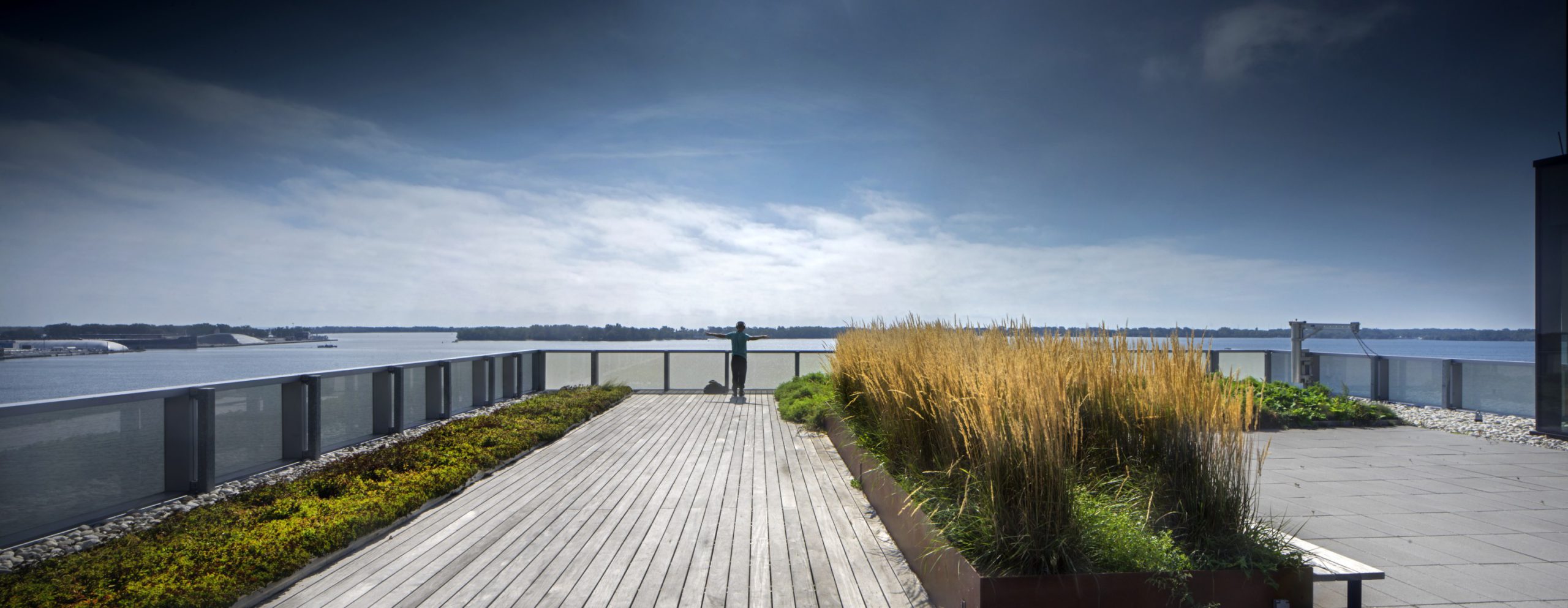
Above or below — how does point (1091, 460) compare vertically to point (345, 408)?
above

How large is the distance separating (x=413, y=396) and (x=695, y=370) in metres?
5.32

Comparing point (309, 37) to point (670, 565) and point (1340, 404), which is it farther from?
point (1340, 404)

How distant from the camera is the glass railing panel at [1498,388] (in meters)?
8.20

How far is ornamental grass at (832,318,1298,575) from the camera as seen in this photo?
2.20m

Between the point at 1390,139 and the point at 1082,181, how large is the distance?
5.01 meters

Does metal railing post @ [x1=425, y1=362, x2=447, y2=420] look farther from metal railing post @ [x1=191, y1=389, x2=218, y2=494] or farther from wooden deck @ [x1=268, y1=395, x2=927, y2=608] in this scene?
metal railing post @ [x1=191, y1=389, x2=218, y2=494]

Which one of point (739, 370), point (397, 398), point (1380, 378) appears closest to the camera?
point (397, 398)


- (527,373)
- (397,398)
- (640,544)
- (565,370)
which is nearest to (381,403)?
(397,398)

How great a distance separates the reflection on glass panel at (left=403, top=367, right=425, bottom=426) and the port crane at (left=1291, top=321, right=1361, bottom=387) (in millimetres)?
12919

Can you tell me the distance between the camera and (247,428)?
5070 mm

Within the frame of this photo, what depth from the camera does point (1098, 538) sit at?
88.4 inches

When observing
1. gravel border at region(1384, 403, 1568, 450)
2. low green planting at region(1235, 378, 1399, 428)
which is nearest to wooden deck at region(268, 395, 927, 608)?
low green planting at region(1235, 378, 1399, 428)

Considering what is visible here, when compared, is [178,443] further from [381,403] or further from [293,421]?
[381,403]

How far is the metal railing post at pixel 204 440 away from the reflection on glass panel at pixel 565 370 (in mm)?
7545
